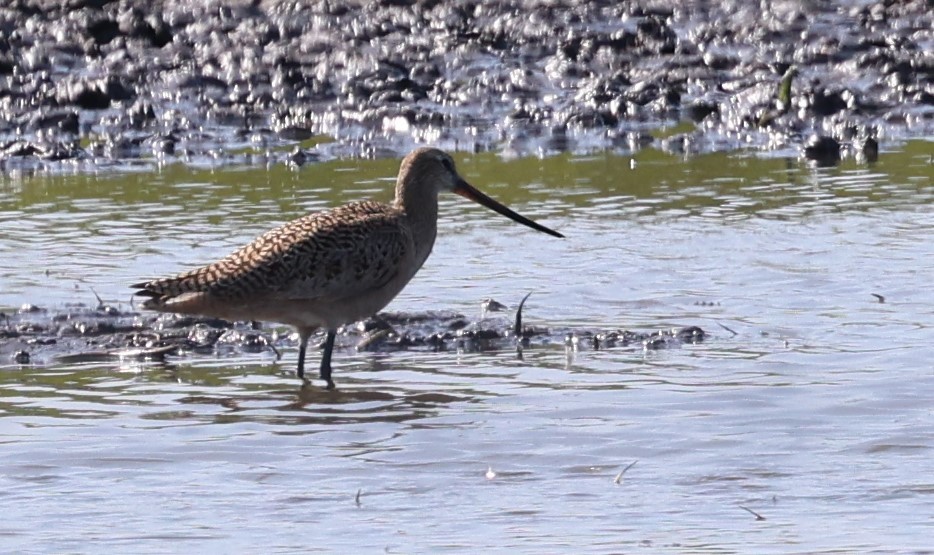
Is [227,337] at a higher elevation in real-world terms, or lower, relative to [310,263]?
lower

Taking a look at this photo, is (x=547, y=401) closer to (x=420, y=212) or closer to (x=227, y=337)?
(x=420, y=212)

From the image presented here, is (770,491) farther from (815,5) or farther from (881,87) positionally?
(815,5)

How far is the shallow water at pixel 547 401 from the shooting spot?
5789 mm

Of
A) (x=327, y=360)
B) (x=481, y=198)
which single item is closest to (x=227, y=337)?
(x=327, y=360)

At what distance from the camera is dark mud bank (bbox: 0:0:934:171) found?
13.5 meters

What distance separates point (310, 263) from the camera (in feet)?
26.3

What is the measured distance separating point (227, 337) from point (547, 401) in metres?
1.73

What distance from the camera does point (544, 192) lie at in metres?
11.6

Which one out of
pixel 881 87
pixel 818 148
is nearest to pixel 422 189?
pixel 818 148

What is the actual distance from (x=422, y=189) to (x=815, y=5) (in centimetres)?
812

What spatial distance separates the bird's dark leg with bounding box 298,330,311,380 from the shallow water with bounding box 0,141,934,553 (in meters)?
0.08

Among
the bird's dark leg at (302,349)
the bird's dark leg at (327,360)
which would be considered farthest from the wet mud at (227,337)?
the bird's dark leg at (327,360)

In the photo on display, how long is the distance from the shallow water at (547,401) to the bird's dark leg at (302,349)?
0.08 meters

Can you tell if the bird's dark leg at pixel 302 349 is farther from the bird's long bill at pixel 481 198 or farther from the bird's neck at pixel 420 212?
the bird's long bill at pixel 481 198
